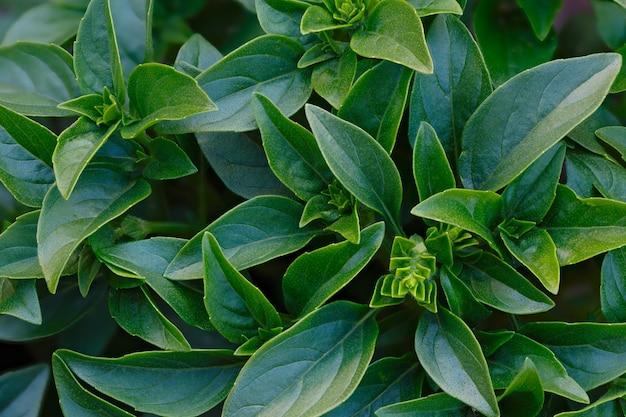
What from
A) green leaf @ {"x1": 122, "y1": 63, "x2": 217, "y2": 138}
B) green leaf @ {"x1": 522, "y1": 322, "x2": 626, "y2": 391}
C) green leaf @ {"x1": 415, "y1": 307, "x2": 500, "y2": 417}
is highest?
green leaf @ {"x1": 122, "y1": 63, "x2": 217, "y2": 138}

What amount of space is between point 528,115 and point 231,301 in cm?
33

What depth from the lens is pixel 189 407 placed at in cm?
68

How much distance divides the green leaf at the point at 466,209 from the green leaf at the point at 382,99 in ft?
0.30

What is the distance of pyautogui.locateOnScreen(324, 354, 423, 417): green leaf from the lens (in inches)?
26.7

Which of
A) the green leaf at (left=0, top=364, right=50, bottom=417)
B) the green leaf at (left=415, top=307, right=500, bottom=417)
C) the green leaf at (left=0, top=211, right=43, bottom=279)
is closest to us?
the green leaf at (left=415, top=307, right=500, bottom=417)

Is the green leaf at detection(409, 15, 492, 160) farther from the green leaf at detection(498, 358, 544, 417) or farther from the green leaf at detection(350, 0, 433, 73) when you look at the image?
the green leaf at detection(498, 358, 544, 417)

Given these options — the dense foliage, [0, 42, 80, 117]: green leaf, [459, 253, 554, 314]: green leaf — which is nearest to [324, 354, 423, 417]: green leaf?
the dense foliage

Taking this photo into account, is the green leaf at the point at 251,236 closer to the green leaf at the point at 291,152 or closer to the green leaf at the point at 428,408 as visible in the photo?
A: the green leaf at the point at 291,152

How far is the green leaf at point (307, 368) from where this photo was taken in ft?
2.02

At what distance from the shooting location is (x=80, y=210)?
2.29 feet

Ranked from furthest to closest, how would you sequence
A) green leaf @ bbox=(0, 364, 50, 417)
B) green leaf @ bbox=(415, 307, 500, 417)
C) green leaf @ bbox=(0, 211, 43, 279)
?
green leaf @ bbox=(0, 364, 50, 417), green leaf @ bbox=(0, 211, 43, 279), green leaf @ bbox=(415, 307, 500, 417)

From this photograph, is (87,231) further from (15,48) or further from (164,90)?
(15,48)

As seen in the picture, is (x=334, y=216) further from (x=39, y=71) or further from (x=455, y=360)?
(x=39, y=71)

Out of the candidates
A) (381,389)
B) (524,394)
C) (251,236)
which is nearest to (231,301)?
(251,236)
